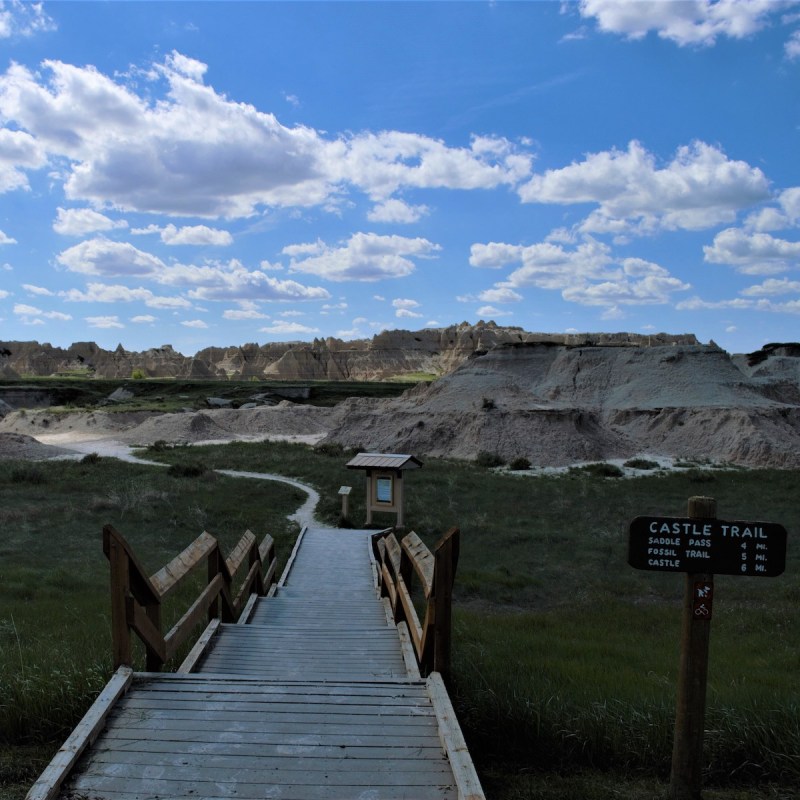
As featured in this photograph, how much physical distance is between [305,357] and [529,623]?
109218 mm

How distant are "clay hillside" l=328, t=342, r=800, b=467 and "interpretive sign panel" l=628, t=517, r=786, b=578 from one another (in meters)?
28.8

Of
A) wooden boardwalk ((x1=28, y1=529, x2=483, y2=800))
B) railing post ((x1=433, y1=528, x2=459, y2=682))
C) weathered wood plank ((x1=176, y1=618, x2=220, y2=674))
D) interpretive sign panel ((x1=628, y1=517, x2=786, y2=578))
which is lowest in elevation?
weathered wood plank ((x1=176, y1=618, x2=220, y2=674))

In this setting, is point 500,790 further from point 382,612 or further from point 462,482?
point 462,482

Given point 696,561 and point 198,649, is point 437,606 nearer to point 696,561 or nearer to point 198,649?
point 696,561

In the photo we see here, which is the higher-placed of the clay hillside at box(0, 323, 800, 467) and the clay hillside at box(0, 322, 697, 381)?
the clay hillside at box(0, 322, 697, 381)

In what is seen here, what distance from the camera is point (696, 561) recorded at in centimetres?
394

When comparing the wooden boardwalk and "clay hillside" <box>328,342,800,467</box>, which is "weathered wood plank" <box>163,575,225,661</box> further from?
"clay hillside" <box>328,342,800,467</box>

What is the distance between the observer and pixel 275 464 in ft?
96.9

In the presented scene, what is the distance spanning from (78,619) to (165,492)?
41.3ft

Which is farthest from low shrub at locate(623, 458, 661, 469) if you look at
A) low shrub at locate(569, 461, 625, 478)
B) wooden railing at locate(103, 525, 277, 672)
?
wooden railing at locate(103, 525, 277, 672)

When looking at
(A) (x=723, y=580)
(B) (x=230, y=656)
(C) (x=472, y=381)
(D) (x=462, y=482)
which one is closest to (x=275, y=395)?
(C) (x=472, y=381)

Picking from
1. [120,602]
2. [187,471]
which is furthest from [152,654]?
[187,471]

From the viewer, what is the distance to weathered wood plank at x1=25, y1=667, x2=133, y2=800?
3.16m

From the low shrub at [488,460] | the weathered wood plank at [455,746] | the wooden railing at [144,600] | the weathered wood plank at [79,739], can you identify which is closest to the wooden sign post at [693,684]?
the weathered wood plank at [455,746]
